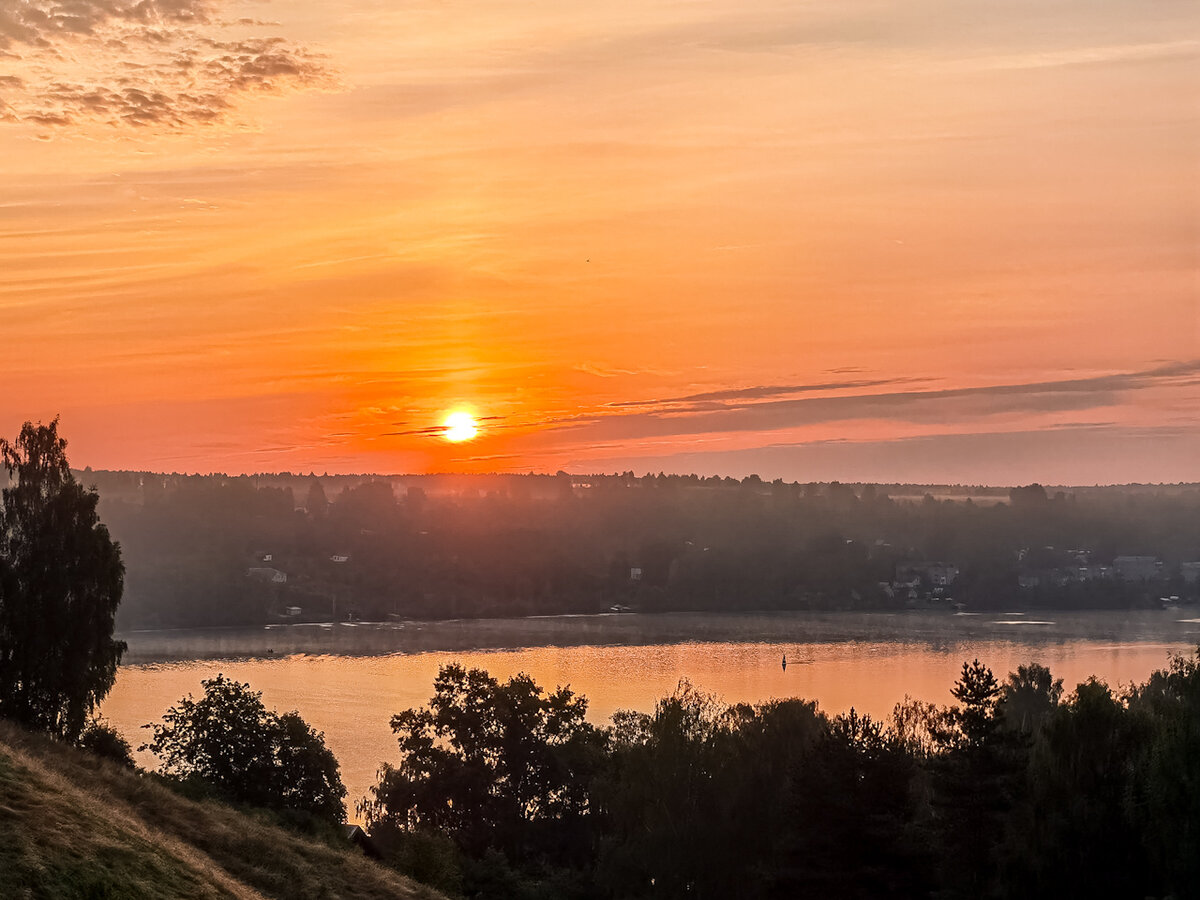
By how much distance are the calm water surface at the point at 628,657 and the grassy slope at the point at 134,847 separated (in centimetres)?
2413

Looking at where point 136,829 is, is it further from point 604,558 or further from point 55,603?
point 604,558

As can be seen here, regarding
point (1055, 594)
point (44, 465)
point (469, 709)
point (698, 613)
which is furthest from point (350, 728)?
point (1055, 594)

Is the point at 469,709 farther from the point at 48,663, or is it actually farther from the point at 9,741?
the point at 9,741

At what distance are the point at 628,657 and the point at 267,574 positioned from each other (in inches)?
2177

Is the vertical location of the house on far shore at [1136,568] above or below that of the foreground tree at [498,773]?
above

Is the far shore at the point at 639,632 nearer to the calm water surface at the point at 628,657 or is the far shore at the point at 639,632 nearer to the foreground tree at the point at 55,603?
the calm water surface at the point at 628,657

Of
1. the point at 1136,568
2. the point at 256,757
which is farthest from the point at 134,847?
the point at 1136,568

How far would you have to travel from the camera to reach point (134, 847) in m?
15.6

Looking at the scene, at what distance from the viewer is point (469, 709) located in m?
47.2

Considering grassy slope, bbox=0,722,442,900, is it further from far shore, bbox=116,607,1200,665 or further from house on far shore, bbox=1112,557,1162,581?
house on far shore, bbox=1112,557,1162,581

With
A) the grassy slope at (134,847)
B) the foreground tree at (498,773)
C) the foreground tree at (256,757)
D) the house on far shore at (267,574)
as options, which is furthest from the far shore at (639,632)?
the grassy slope at (134,847)

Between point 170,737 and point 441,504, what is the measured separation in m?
157

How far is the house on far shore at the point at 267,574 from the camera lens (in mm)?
130125

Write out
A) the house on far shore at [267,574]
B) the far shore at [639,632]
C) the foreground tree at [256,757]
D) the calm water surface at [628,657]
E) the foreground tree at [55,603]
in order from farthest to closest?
the house on far shore at [267,574] → the far shore at [639,632] → the calm water surface at [628,657] → the foreground tree at [256,757] → the foreground tree at [55,603]
